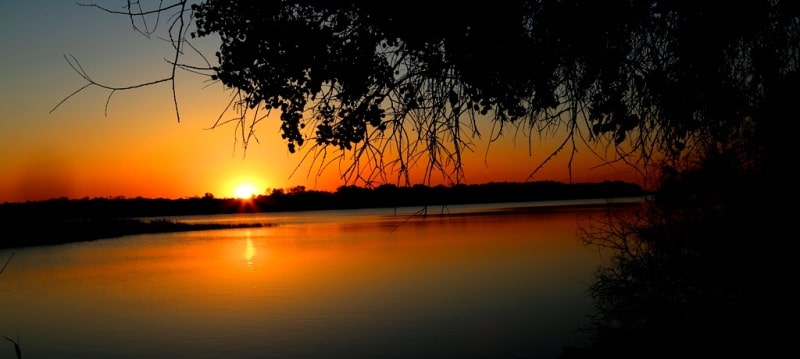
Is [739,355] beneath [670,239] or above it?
beneath

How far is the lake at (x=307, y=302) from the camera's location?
57.7 ft

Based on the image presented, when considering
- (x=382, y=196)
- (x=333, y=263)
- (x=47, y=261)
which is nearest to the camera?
(x=382, y=196)

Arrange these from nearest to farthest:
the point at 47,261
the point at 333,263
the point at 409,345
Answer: the point at 409,345 → the point at 333,263 → the point at 47,261

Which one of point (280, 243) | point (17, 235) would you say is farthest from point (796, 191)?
point (17, 235)

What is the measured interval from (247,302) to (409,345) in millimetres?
10748

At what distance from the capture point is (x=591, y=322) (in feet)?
57.7

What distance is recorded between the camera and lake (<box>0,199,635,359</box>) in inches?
693

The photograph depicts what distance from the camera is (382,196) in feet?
18.6

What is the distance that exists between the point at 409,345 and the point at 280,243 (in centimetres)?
4178

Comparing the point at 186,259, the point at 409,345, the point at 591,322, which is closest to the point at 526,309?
the point at 591,322

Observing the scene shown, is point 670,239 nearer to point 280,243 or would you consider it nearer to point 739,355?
point 739,355

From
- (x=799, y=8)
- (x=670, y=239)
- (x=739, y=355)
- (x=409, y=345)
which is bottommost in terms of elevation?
(x=409, y=345)

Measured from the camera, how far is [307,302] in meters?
25.3

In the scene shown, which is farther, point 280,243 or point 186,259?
point 280,243
